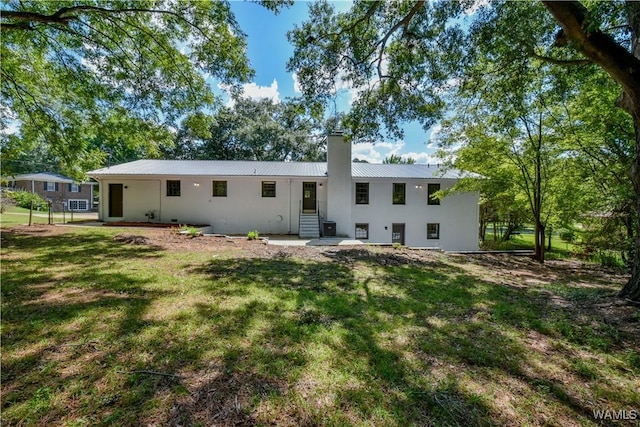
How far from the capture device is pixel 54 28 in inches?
308

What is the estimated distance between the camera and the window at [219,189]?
14312 mm

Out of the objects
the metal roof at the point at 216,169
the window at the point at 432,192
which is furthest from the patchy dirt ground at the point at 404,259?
the window at the point at 432,192

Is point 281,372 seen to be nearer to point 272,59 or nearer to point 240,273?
point 240,273

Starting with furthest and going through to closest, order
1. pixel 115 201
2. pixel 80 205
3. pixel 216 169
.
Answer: pixel 80 205, pixel 216 169, pixel 115 201

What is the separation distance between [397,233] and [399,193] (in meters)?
2.29

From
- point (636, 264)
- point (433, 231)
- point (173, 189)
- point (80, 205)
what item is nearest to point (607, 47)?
point (636, 264)

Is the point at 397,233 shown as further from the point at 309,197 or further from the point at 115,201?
→ the point at 115,201

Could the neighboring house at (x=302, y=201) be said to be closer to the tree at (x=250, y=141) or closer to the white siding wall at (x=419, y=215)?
the white siding wall at (x=419, y=215)

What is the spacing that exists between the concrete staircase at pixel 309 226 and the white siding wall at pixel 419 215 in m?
2.38

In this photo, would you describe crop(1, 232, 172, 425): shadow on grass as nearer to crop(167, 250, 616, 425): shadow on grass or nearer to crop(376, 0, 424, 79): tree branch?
crop(167, 250, 616, 425): shadow on grass

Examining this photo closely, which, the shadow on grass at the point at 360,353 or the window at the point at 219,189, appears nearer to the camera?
the shadow on grass at the point at 360,353

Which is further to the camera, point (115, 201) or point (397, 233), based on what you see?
point (397, 233)

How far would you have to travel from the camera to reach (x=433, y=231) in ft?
51.0

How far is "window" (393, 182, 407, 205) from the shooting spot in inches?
599
